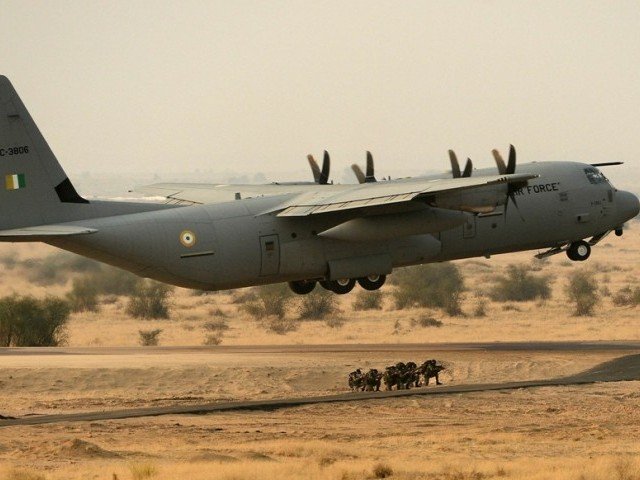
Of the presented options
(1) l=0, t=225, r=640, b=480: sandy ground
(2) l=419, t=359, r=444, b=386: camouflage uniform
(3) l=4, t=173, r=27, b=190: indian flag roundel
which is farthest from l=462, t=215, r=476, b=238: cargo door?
(3) l=4, t=173, r=27, b=190: indian flag roundel

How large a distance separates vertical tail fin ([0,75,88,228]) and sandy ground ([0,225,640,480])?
511cm

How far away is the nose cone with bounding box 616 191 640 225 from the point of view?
53469mm

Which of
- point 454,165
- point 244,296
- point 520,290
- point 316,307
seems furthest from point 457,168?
point 244,296

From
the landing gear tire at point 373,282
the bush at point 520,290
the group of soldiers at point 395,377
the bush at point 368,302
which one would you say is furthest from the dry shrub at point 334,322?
the group of soldiers at point 395,377

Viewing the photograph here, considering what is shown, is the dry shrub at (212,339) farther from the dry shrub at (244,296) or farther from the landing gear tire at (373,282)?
the dry shrub at (244,296)

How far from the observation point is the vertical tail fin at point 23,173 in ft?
142

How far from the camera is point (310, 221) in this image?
47.5 metres

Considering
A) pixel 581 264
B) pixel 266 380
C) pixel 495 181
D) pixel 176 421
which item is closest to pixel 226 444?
pixel 176 421

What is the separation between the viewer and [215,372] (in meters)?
44.1

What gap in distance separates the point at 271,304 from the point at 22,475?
5123 centimetres

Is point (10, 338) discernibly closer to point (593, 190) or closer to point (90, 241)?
point (90, 241)

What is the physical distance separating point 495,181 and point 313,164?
13.6 metres

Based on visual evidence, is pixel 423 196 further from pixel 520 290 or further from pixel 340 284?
pixel 520 290

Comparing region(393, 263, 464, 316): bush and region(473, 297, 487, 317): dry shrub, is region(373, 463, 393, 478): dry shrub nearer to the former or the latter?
region(473, 297, 487, 317): dry shrub
